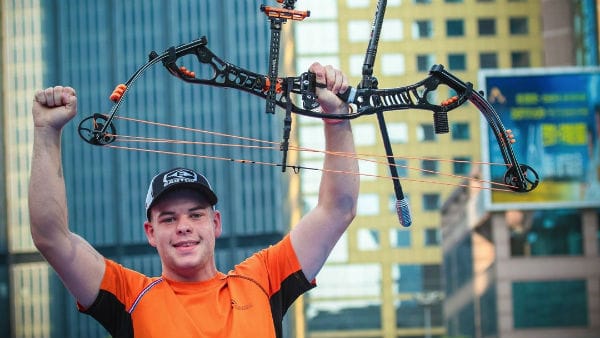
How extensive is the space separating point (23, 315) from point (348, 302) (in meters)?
25.7

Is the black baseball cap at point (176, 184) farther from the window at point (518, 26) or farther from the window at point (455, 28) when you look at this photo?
the window at point (455, 28)

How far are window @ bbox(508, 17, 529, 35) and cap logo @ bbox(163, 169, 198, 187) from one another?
294 ft

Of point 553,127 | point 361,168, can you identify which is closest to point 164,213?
point 553,127

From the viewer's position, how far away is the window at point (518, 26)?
93875mm

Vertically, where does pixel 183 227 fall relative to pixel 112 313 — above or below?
above

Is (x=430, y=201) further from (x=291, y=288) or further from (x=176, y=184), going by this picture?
(x=176, y=184)

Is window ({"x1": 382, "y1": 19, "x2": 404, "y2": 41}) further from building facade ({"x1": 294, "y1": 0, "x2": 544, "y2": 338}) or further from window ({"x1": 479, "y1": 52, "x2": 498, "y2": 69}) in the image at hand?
window ({"x1": 479, "y1": 52, "x2": 498, "y2": 69})

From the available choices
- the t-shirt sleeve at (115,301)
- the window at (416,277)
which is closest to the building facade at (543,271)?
the window at (416,277)

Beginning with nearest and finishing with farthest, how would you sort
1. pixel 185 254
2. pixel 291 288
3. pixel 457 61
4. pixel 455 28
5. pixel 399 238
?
pixel 185 254 → pixel 291 288 → pixel 457 61 → pixel 455 28 → pixel 399 238

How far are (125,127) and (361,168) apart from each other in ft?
79.7

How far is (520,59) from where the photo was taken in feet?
307

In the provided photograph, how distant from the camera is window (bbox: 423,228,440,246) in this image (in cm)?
10025

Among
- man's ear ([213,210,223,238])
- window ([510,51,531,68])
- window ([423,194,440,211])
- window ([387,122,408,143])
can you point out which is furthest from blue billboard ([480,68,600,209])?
man's ear ([213,210,223,238])

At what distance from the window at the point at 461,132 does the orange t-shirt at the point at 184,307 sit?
90.4m
